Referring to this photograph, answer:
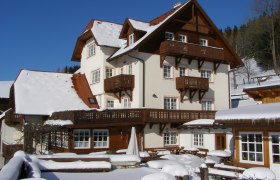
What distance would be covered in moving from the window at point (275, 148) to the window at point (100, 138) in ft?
43.3

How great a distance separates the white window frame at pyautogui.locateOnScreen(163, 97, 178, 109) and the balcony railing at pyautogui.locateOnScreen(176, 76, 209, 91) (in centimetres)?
100

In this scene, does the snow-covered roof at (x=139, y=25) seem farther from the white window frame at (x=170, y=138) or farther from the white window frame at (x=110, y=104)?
the white window frame at (x=170, y=138)

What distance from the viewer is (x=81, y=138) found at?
25.3 meters

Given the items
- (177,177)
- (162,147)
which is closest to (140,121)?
(162,147)

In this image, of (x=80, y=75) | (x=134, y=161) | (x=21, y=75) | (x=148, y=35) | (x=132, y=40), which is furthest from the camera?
(x=80, y=75)

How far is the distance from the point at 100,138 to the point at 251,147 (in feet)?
39.9

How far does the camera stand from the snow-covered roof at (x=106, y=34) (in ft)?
103

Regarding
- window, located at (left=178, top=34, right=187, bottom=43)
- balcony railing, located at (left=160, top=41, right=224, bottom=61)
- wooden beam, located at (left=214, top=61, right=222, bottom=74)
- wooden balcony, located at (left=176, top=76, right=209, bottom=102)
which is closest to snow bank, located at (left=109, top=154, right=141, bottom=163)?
wooden balcony, located at (left=176, top=76, right=209, bottom=102)

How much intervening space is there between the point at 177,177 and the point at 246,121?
6.45 metres

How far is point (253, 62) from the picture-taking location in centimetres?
7025

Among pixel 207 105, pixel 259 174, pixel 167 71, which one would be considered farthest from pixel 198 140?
pixel 259 174

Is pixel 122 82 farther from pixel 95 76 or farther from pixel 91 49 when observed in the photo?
pixel 91 49

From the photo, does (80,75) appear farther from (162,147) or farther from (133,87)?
(162,147)

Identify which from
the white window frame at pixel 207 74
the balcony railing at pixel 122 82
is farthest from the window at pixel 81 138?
the white window frame at pixel 207 74
